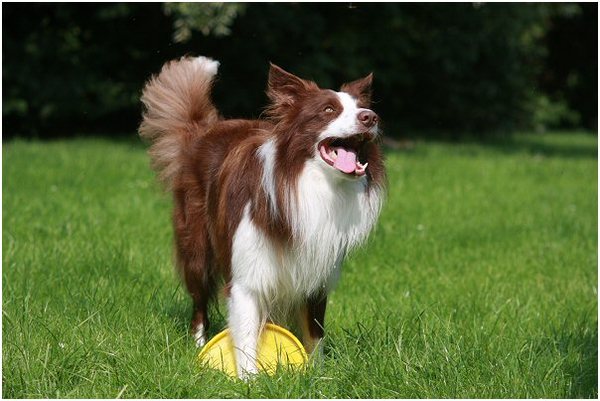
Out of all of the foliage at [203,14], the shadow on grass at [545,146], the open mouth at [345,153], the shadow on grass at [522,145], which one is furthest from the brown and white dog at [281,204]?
the shadow on grass at [545,146]

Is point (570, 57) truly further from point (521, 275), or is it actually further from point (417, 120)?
point (521, 275)

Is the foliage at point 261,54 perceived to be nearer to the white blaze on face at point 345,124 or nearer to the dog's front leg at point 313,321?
the dog's front leg at point 313,321

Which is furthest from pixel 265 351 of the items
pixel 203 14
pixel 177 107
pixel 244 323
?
pixel 203 14

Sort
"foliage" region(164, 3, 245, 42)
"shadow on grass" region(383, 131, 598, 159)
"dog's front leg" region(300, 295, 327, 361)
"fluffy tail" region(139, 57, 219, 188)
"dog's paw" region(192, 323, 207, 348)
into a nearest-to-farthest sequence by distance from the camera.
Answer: "dog's front leg" region(300, 295, 327, 361) < "dog's paw" region(192, 323, 207, 348) < "fluffy tail" region(139, 57, 219, 188) < "foliage" region(164, 3, 245, 42) < "shadow on grass" region(383, 131, 598, 159)

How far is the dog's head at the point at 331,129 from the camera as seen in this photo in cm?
353

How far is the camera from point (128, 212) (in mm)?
7488

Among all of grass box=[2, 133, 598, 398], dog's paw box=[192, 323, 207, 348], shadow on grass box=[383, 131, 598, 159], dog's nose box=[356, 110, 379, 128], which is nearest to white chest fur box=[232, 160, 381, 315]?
dog's nose box=[356, 110, 379, 128]

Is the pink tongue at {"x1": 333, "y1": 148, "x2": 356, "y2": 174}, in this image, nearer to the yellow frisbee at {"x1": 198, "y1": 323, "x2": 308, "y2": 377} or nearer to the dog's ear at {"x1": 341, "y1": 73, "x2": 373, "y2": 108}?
the dog's ear at {"x1": 341, "y1": 73, "x2": 373, "y2": 108}

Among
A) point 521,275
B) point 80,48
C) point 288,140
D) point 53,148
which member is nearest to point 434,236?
point 521,275

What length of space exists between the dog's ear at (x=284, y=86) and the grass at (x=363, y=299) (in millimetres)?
1136

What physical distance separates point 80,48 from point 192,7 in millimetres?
5109

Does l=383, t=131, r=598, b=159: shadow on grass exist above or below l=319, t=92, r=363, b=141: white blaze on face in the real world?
below

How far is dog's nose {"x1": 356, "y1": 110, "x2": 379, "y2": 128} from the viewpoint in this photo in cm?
350

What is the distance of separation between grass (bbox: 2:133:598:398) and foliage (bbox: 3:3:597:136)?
3.80 meters
